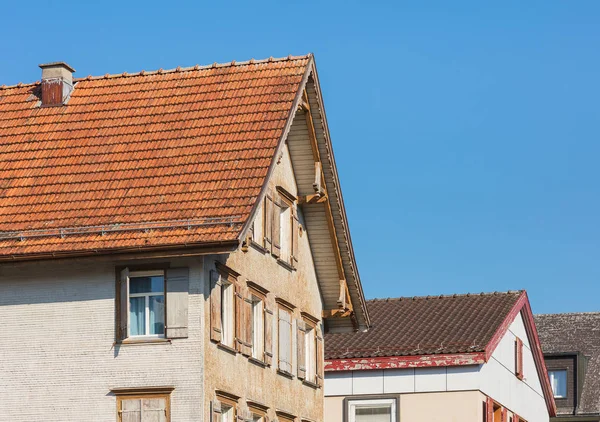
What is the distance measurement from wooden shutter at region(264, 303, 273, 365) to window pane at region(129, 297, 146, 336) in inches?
176

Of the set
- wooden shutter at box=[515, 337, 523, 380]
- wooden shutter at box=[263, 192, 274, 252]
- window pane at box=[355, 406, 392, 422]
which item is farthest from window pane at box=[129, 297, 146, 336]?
wooden shutter at box=[515, 337, 523, 380]

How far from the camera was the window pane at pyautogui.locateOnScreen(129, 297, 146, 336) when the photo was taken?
31906 millimetres

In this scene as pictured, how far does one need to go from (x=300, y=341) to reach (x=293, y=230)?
9.37ft

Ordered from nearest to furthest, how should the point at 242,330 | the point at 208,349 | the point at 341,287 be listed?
the point at 208,349
the point at 242,330
the point at 341,287

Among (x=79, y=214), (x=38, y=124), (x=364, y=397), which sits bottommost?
(x=364, y=397)

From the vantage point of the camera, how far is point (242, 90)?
118 feet

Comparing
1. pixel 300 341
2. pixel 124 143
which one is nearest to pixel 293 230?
pixel 300 341

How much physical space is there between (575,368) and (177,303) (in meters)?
38.1

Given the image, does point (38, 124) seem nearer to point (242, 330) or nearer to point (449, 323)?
point (242, 330)

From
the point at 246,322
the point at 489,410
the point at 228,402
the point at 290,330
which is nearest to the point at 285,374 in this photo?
the point at 290,330

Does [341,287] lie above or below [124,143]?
below

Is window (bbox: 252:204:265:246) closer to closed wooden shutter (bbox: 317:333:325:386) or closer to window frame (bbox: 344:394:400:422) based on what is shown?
closed wooden shutter (bbox: 317:333:325:386)

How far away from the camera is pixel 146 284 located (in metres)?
32.0

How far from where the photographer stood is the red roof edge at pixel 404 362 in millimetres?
44875
